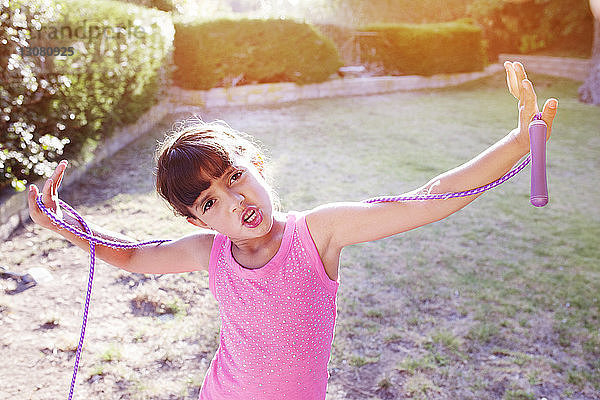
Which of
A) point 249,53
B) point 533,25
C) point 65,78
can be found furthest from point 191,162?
point 533,25

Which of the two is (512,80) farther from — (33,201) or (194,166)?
(33,201)

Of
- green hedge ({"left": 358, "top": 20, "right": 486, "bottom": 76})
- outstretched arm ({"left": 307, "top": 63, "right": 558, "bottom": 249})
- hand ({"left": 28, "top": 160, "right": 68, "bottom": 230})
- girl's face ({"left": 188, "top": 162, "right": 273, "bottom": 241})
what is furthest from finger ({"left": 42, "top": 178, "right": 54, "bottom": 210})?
green hedge ({"left": 358, "top": 20, "right": 486, "bottom": 76})

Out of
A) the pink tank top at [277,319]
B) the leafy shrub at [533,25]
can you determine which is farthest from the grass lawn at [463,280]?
the leafy shrub at [533,25]

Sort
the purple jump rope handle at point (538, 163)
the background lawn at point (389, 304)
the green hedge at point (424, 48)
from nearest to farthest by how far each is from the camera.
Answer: the purple jump rope handle at point (538, 163) → the background lawn at point (389, 304) → the green hedge at point (424, 48)

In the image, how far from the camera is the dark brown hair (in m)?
1.36

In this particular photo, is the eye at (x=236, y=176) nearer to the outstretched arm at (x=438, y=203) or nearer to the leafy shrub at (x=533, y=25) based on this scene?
the outstretched arm at (x=438, y=203)

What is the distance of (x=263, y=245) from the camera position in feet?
4.79

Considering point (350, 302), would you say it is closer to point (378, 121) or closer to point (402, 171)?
point (402, 171)

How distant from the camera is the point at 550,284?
3551 millimetres

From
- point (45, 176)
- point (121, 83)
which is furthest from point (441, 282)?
point (121, 83)

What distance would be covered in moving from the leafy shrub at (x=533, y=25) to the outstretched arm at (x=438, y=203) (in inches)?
613

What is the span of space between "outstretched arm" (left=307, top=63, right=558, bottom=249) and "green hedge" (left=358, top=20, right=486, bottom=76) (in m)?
12.2

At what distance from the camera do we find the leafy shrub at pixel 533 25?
14781 mm

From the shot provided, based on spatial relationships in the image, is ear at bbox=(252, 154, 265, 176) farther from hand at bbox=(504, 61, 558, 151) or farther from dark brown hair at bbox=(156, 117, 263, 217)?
hand at bbox=(504, 61, 558, 151)
